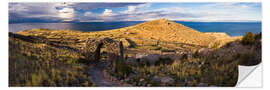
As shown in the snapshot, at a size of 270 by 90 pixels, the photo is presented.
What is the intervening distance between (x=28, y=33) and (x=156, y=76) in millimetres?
3723

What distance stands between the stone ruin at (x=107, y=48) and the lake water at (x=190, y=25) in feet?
1.35

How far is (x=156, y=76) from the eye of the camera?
381 centimetres

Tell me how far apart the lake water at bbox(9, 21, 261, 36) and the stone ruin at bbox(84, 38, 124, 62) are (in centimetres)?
41

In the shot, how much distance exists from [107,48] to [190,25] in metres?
2.68

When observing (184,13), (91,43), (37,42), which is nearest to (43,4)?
(37,42)

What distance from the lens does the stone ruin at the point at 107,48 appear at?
430 cm

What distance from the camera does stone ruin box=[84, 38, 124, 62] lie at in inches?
169

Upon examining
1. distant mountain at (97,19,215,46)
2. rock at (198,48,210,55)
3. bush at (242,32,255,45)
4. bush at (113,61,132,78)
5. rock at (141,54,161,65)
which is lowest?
bush at (113,61,132,78)

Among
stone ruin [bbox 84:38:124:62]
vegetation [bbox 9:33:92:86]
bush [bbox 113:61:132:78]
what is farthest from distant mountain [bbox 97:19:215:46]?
vegetation [bbox 9:33:92:86]

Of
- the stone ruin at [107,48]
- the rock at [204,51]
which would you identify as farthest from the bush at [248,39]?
the stone ruin at [107,48]

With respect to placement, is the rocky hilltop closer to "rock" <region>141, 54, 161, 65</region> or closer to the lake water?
the lake water

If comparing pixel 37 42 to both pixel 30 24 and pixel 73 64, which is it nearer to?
pixel 30 24

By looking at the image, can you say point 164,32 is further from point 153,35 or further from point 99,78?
point 99,78

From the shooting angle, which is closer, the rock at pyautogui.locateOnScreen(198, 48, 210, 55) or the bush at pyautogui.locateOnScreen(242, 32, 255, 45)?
the bush at pyautogui.locateOnScreen(242, 32, 255, 45)
